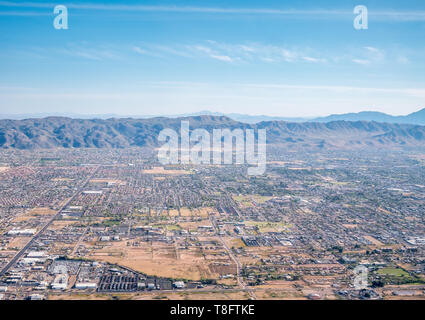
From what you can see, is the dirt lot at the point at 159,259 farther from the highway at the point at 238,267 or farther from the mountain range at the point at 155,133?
the mountain range at the point at 155,133

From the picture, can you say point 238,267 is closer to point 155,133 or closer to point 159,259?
point 159,259

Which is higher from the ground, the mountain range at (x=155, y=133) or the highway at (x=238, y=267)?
the mountain range at (x=155, y=133)

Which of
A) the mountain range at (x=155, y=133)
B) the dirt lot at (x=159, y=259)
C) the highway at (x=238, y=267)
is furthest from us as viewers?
the mountain range at (x=155, y=133)

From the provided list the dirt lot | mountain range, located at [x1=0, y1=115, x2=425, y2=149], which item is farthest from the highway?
mountain range, located at [x1=0, y1=115, x2=425, y2=149]

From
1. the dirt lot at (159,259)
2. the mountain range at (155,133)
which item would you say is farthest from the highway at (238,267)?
the mountain range at (155,133)

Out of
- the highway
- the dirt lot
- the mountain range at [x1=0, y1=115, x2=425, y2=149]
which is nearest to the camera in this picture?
the highway

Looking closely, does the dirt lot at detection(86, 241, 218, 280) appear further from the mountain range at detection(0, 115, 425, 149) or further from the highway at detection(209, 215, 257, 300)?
the mountain range at detection(0, 115, 425, 149)

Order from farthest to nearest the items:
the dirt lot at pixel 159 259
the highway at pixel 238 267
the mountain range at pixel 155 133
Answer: the mountain range at pixel 155 133 → the dirt lot at pixel 159 259 → the highway at pixel 238 267

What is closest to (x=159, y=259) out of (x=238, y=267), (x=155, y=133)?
(x=238, y=267)
